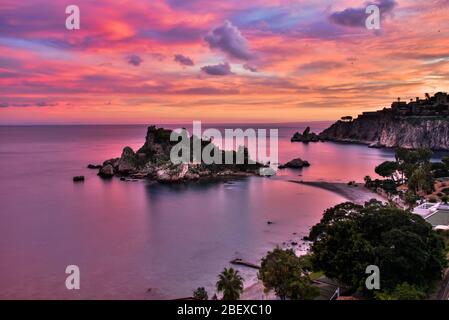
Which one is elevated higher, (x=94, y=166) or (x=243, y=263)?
(x=94, y=166)

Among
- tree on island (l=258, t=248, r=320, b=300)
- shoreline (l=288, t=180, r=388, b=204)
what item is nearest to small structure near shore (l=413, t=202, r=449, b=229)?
shoreline (l=288, t=180, r=388, b=204)

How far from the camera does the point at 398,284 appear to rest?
30359mm

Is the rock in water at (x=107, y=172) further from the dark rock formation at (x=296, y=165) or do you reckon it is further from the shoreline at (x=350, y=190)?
the dark rock formation at (x=296, y=165)

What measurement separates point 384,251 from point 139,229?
41.3 m

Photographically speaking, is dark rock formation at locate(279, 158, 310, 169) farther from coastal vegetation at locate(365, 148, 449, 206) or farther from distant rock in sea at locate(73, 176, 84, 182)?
distant rock in sea at locate(73, 176, 84, 182)

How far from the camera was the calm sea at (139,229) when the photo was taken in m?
43.5

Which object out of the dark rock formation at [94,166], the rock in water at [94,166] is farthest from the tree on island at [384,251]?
the rock in water at [94,166]

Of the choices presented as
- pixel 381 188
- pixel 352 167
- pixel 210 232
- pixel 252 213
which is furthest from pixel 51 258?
A: pixel 352 167

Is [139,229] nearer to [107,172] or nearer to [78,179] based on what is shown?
[78,179]

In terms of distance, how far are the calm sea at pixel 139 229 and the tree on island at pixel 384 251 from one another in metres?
11.3

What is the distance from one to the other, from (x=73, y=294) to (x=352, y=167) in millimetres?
105087

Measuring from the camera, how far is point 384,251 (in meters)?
32.1

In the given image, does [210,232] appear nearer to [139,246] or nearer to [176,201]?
[139,246]
